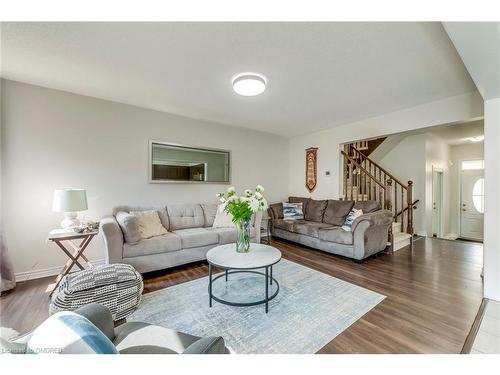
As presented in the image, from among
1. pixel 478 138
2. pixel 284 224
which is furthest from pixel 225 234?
pixel 478 138

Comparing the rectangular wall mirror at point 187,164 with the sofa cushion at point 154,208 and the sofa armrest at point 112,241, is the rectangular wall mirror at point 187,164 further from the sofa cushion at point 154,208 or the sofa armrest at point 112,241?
the sofa armrest at point 112,241

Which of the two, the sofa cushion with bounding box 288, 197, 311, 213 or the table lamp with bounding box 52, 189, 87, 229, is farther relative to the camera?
the sofa cushion with bounding box 288, 197, 311, 213

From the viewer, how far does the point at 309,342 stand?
1570 millimetres

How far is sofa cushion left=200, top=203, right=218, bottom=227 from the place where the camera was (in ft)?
12.3

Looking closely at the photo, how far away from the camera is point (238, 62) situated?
2.13 m

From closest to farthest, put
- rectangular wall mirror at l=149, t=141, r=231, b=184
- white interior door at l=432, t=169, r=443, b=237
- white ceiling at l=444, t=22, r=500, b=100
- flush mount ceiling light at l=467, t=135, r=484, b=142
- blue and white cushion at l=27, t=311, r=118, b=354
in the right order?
blue and white cushion at l=27, t=311, r=118, b=354
white ceiling at l=444, t=22, r=500, b=100
rectangular wall mirror at l=149, t=141, r=231, b=184
flush mount ceiling light at l=467, t=135, r=484, b=142
white interior door at l=432, t=169, r=443, b=237

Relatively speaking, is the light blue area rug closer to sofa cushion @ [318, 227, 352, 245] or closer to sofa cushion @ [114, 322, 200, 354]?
sofa cushion @ [114, 322, 200, 354]

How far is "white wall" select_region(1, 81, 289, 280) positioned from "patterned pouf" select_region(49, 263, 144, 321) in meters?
1.35

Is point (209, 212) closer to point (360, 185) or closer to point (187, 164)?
point (187, 164)

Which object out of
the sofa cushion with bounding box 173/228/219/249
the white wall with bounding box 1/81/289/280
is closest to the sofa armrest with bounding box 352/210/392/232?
the sofa cushion with bounding box 173/228/219/249

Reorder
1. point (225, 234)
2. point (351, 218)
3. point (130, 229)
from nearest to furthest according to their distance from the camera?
1. point (130, 229)
2. point (225, 234)
3. point (351, 218)

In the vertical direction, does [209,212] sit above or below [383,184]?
below

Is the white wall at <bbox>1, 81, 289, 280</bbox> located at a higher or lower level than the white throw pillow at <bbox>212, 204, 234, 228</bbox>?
higher

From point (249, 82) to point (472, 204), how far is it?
721 centimetres
